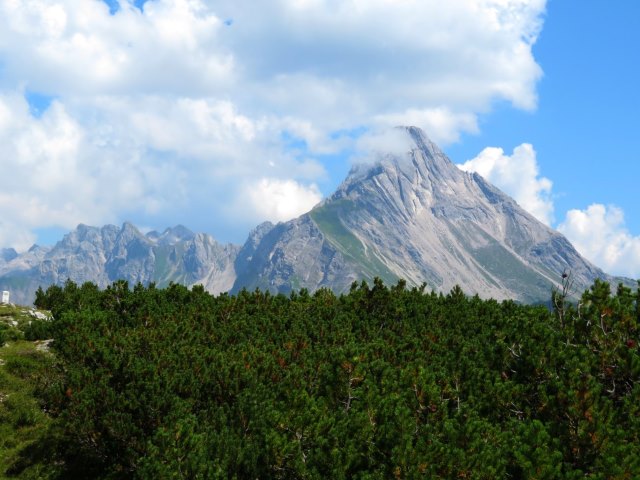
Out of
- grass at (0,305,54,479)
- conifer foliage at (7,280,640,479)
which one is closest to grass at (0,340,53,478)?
grass at (0,305,54,479)

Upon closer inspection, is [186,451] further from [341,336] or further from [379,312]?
[379,312]

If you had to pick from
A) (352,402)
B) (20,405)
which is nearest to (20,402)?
(20,405)

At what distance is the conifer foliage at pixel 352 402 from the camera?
39.0 feet

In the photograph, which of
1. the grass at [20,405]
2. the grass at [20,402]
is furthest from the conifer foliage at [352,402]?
the grass at [20,405]

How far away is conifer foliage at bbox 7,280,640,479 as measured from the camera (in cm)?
1188

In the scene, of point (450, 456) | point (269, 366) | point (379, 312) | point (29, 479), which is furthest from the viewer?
point (379, 312)

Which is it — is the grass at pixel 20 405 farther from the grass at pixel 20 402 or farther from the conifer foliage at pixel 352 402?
the conifer foliage at pixel 352 402

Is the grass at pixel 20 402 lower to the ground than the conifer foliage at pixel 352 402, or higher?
lower

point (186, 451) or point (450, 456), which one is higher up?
point (450, 456)

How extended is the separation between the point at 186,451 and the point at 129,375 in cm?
617

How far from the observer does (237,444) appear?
14984 millimetres

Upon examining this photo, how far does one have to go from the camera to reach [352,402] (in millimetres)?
17047

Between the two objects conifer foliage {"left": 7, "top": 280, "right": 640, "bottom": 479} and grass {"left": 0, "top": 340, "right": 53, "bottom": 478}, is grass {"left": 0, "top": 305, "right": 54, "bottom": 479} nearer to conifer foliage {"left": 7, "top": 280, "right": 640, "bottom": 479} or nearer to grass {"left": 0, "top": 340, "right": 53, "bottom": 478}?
grass {"left": 0, "top": 340, "right": 53, "bottom": 478}

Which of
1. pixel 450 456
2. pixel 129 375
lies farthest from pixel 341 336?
pixel 450 456
